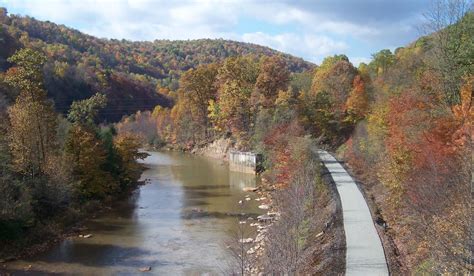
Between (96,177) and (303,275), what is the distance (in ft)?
66.5

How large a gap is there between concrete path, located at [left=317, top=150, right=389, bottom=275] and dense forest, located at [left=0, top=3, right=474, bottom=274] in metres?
0.58

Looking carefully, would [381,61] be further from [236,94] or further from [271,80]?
[236,94]

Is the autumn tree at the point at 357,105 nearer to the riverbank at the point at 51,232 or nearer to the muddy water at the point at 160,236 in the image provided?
the muddy water at the point at 160,236

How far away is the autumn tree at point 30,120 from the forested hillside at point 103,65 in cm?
4706

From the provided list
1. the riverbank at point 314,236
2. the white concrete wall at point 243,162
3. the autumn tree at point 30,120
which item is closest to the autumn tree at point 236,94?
the white concrete wall at point 243,162

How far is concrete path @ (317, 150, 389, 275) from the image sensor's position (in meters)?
15.5

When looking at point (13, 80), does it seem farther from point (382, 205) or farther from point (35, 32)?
point (35, 32)

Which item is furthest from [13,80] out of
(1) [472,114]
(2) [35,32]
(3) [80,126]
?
(2) [35,32]

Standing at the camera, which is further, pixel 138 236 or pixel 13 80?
pixel 13 80

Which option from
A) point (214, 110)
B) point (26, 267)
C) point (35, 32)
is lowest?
point (26, 267)

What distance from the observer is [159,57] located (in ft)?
563

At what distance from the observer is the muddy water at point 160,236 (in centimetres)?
2100

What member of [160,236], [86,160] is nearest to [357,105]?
[86,160]

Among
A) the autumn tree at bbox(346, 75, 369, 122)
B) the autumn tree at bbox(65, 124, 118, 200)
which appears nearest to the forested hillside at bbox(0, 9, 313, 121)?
the autumn tree at bbox(65, 124, 118, 200)
